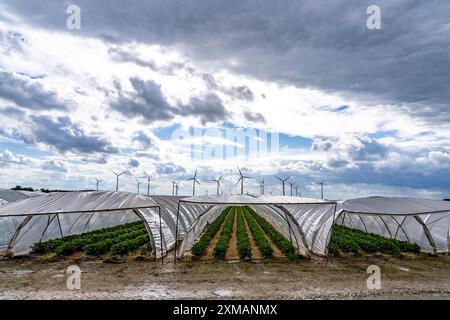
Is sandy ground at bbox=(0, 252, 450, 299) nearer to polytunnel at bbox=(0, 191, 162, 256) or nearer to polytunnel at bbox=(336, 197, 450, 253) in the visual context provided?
polytunnel at bbox=(0, 191, 162, 256)

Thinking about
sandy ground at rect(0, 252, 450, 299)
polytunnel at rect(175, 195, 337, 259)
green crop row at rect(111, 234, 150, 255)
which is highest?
polytunnel at rect(175, 195, 337, 259)

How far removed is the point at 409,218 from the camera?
2361cm

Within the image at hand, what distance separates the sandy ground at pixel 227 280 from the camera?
466 inches

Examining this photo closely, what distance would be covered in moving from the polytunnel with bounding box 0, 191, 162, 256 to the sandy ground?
2019 mm

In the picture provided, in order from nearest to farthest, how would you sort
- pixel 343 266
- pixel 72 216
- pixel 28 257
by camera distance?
pixel 343 266 → pixel 28 257 → pixel 72 216

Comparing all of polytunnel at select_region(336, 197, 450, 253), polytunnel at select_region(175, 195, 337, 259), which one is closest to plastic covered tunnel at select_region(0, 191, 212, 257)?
polytunnel at select_region(175, 195, 337, 259)

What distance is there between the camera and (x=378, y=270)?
15.8m

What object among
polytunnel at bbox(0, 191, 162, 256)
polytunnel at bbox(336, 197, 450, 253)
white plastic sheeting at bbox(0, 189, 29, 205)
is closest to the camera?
polytunnel at bbox(0, 191, 162, 256)

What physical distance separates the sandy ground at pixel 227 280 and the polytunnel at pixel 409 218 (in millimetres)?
2792

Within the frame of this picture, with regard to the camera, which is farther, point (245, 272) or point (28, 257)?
→ point (28, 257)

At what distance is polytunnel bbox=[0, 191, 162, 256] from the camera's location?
16672 mm

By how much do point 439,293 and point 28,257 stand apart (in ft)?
65.8
